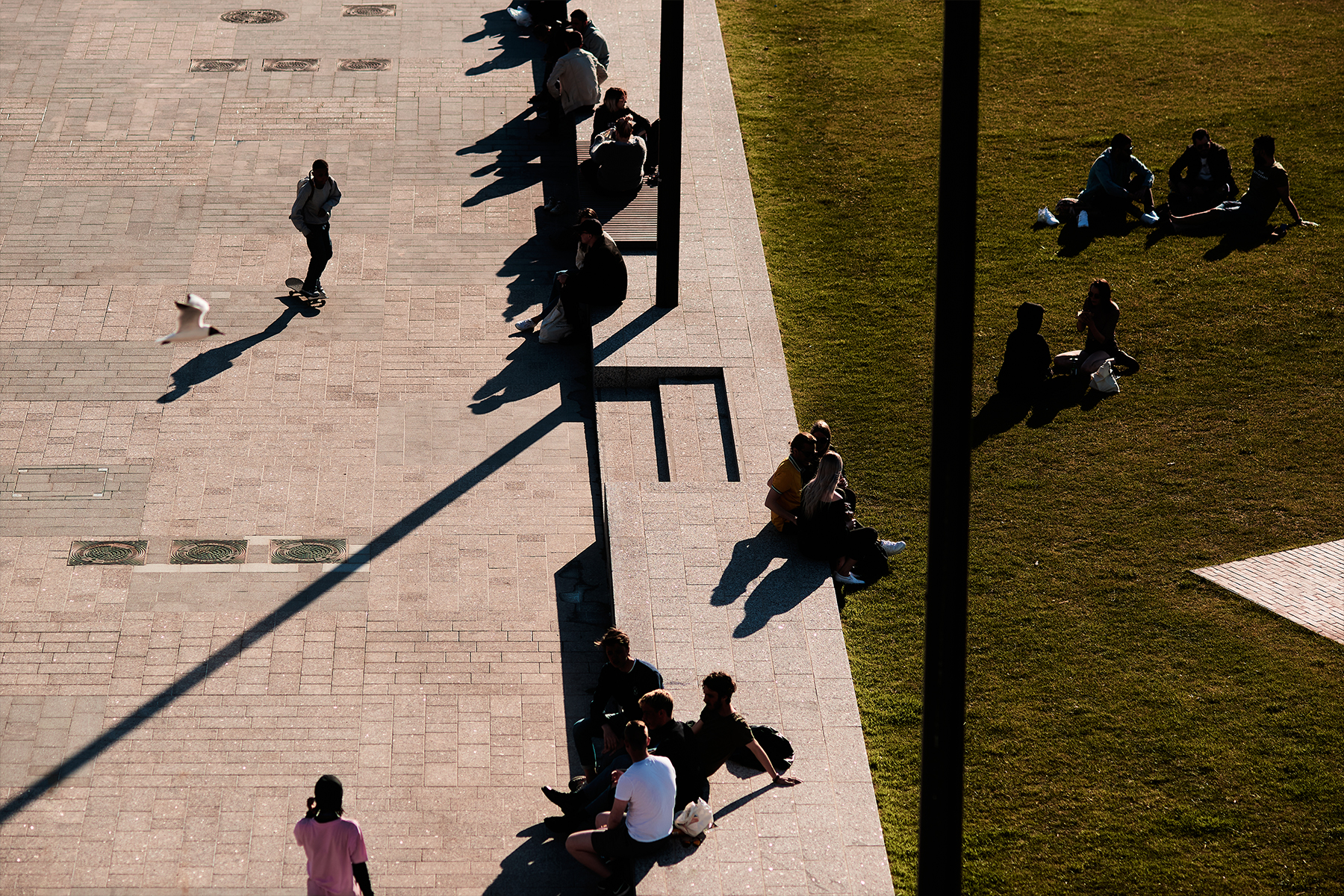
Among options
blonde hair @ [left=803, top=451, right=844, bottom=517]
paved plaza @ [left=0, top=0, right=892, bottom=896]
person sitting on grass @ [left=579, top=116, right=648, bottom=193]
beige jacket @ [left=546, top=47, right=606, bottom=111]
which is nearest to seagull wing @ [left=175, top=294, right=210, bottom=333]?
paved plaza @ [left=0, top=0, right=892, bottom=896]

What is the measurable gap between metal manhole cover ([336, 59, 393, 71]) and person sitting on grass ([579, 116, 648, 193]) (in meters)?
5.47

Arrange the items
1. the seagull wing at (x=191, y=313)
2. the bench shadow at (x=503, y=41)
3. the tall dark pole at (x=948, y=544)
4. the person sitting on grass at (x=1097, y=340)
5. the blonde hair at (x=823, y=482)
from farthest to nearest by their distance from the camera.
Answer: the bench shadow at (x=503, y=41)
the person sitting on grass at (x=1097, y=340)
the blonde hair at (x=823, y=482)
the seagull wing at (x=191, y=313)
the tall dark pole at (x=948, y=544)

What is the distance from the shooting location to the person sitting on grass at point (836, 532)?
10.9 metres

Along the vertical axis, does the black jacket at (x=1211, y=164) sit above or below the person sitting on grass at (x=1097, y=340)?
above

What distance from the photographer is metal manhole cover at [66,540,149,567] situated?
11.5m

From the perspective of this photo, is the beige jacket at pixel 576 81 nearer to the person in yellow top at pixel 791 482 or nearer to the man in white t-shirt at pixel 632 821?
the person in yellow top at pixel 791 482

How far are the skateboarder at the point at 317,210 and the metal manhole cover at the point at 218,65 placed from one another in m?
6.30

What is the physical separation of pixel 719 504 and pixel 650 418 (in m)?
1.78

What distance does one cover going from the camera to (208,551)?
11711 millimetres

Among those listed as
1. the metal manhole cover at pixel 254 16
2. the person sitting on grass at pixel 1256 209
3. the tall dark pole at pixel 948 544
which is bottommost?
the person sitting on grass at pixel 1256 209

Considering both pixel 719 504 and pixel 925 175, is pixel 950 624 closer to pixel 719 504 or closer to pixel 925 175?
pixel 719 504

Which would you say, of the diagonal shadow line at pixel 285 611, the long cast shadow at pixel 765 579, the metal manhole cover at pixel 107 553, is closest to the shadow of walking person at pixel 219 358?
the metal manhole cover at pixel 107 553

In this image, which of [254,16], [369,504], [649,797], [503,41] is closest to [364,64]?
[503,41]

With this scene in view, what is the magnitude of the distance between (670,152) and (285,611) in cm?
615
